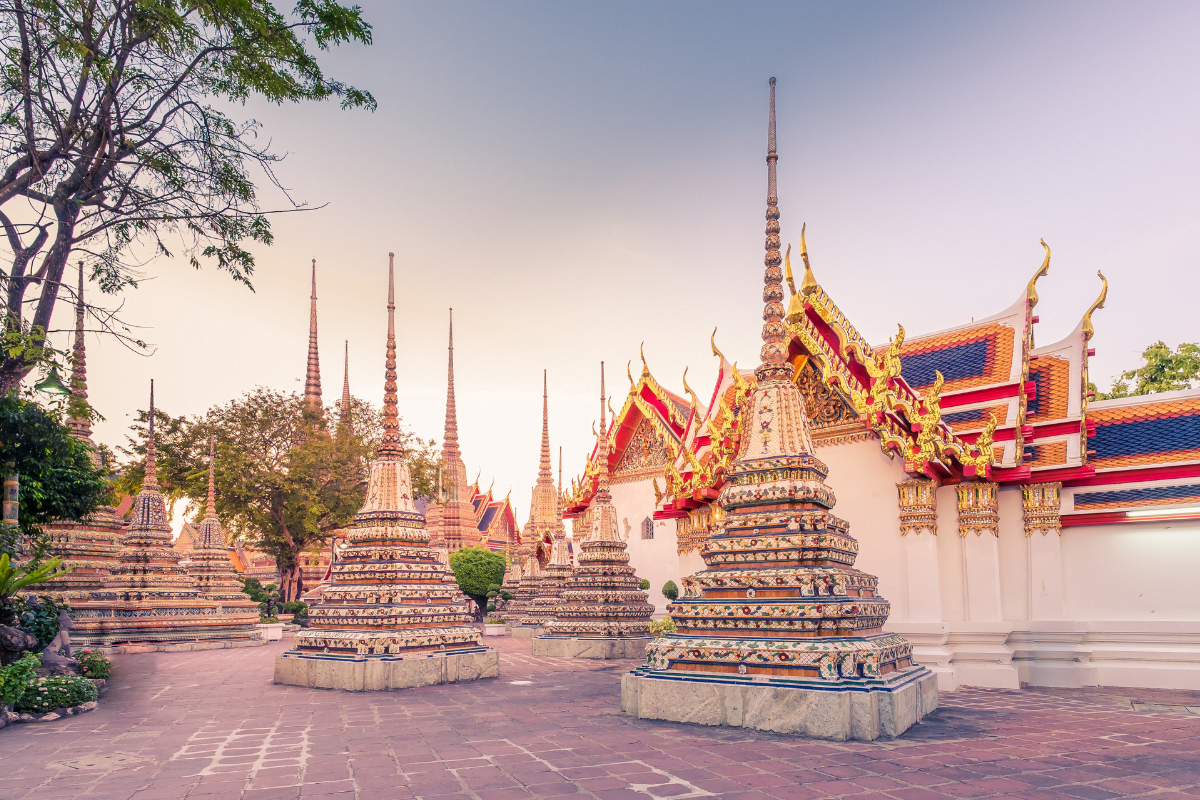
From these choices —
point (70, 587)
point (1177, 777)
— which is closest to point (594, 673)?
point (1177, 777)

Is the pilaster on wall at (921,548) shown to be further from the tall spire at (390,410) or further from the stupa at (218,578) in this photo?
the stupa at (218,578)

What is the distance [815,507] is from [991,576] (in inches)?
194

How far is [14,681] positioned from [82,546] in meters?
14.4

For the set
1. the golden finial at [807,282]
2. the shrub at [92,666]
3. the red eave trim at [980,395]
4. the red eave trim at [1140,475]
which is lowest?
the shrub at [92,666]

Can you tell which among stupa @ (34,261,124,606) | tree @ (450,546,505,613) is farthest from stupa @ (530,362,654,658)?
tree @ (450,546,505,613)

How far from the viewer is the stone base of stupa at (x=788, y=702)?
20.4ft

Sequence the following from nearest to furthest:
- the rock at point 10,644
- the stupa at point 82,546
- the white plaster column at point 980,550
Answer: the rock at point 10,644
the white plaster column at point 980,550
the stupa at point 82,546

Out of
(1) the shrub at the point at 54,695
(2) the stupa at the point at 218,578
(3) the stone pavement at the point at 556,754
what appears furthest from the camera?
(2) the stupa at the point at 218,578

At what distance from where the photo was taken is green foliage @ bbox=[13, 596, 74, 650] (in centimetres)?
1013

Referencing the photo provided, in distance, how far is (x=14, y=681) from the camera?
7.62m

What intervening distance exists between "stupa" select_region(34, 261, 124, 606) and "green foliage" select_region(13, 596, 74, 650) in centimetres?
847

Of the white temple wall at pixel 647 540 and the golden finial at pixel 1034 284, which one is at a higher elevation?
the golden finial at pixel 1034 284

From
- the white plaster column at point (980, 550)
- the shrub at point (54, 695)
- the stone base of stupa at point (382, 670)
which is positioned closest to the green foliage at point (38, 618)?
the shrub at point (54, 695)

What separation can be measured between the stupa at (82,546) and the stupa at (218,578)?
2.38 meters
